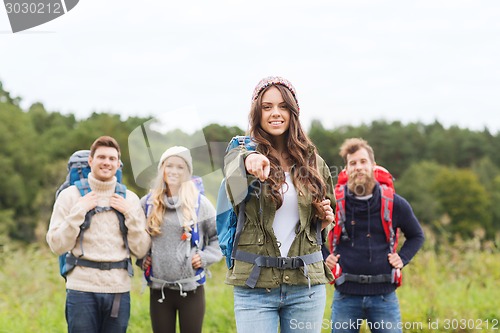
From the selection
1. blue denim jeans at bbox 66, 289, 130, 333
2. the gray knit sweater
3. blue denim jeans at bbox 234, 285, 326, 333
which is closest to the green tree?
the gray knit sweater

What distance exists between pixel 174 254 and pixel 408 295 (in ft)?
11.5

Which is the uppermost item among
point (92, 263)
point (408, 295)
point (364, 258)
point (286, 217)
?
point (286, 217)

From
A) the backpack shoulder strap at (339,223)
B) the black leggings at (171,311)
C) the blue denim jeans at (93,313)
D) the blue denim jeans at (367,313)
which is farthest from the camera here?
the black leggings at (171,311)

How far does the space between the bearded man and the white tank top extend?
63.5 inches

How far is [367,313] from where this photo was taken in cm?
488

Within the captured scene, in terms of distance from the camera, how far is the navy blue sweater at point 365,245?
191 inches

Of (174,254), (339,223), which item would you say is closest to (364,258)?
(339,223)

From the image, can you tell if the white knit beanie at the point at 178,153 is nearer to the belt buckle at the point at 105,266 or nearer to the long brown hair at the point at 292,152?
the belt buckle at the point at 105,266

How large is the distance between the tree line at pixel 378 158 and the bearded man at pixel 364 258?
17.7 metres

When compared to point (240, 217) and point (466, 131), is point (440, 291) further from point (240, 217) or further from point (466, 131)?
point (466, 131)

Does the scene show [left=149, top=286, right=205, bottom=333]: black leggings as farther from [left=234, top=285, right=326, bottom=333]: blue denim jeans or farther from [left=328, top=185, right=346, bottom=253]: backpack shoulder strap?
[left=234, top=285, right=326, bottom=333]: blue denim jeans

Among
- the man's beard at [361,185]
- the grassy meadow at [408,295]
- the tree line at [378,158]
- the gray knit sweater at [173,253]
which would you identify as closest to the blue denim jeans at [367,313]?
the man's beard at [361,185]

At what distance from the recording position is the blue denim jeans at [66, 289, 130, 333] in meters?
4.61

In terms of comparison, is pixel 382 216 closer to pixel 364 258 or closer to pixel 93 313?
pixel 364 258
